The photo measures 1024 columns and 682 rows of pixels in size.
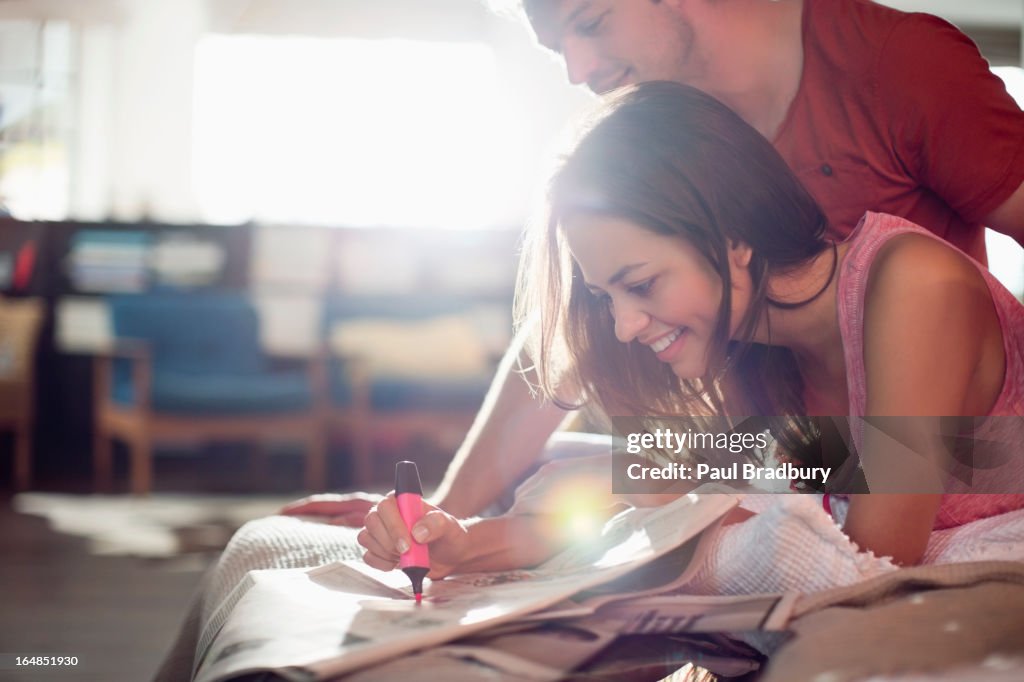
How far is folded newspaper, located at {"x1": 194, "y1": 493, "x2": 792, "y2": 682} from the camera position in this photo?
0.54 m

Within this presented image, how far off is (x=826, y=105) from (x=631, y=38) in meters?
0.24

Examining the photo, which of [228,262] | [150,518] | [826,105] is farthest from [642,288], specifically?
[228,262]

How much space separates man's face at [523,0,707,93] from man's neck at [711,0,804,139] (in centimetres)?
5

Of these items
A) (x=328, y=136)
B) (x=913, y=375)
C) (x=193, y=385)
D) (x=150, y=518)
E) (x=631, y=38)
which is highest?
(x=328, y=136)

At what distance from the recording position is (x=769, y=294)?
88cm

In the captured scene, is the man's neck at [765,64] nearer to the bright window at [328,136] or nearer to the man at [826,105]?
the man at [826,105]

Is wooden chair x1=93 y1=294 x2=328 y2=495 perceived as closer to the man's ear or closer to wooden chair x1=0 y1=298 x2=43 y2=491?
wooden chair x1=0 y1=298 x2=43 y2=491

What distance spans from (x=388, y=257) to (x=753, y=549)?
3.87 m

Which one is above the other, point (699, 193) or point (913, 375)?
point (699, 193)

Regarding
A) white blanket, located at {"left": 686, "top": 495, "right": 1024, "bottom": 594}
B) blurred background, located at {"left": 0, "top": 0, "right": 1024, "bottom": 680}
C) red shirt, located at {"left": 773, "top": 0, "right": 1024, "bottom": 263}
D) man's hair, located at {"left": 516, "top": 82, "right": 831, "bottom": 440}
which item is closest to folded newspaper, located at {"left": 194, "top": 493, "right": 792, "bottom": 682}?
white blanket, located at {"left": 686, "top": 495, "right": 1024, "bottom": 594}

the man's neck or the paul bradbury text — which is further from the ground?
the man's neck

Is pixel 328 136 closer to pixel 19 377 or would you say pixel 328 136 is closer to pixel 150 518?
pixel 19 377

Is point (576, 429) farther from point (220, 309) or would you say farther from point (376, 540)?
point (220, 309)

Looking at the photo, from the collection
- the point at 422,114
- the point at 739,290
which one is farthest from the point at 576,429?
the point at 422,114
